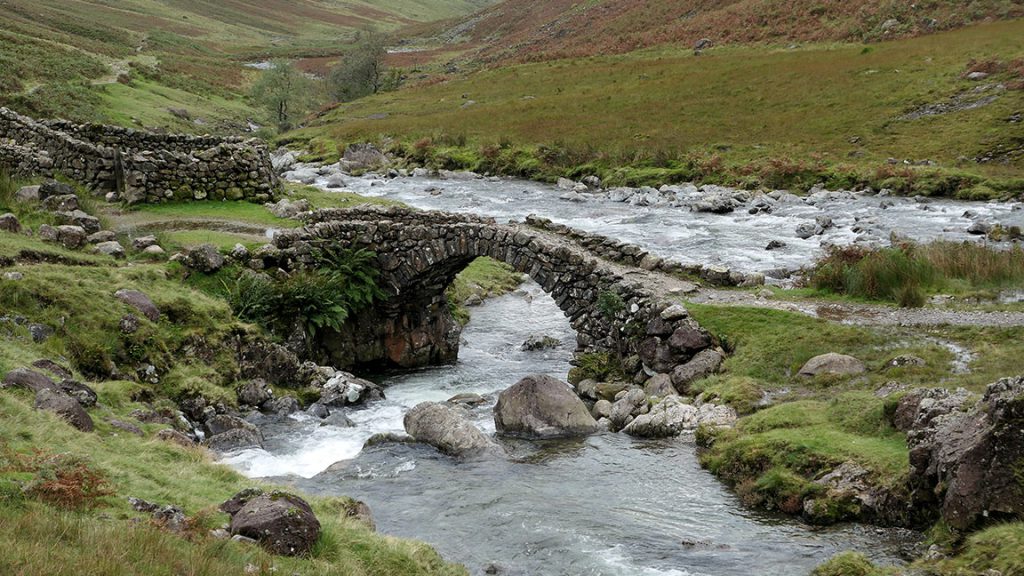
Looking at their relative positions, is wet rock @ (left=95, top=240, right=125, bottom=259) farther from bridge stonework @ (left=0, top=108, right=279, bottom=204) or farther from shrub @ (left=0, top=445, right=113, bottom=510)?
shrub @ (left=0, top=445, right=113, bottom=510)

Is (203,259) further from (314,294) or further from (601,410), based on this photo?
(601,410)

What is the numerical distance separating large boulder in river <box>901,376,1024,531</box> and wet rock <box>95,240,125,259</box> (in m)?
20.1

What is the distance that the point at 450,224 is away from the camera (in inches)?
1072

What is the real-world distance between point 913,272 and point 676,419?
9910 mm

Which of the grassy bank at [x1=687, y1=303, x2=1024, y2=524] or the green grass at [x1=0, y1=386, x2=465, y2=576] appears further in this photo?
the grassy bank at [x1=687, y1=303, x2=1024, y2=524]

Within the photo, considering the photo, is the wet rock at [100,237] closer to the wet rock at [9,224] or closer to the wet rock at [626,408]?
the wet rock at [9,224]

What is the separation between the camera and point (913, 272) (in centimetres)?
2473

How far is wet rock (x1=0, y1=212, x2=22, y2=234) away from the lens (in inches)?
902

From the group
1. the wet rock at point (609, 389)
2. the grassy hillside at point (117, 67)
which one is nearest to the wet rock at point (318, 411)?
the wet rock at point (609, 389)

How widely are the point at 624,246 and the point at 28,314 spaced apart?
663 inches

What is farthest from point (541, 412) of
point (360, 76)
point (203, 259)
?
point (360, 76)

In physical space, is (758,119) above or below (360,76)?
above

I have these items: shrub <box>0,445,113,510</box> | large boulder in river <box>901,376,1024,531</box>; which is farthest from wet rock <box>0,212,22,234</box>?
large boulder in river <box>901,376,1024,531</box>

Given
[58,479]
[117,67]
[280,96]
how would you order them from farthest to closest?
[280,96] → [117,67] → [58,479]
